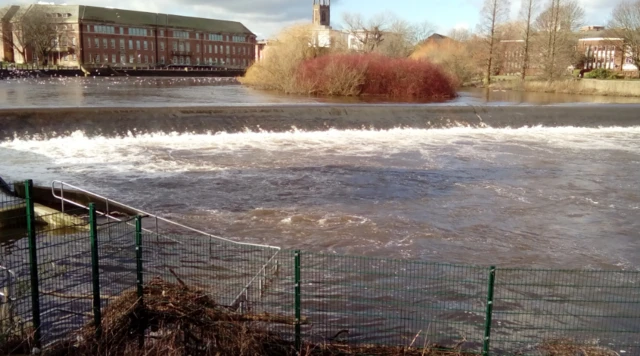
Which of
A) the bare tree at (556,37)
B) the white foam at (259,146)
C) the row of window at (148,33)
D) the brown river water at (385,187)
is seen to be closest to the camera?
the brown river water at (385,187)

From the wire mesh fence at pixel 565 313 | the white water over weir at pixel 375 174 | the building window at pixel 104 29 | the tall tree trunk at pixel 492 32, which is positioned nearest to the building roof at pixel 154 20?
the building window at pixel 104 29

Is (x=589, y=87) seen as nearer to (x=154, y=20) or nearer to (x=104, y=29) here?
(x=104, y=29)

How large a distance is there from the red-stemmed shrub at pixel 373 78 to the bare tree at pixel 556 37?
18988 mm

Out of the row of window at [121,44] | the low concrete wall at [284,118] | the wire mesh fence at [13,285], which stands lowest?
the wire mesh fence at [13,285]

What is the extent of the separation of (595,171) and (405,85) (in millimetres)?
25424

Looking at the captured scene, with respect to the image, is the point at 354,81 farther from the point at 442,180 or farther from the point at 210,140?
the point at 442,180

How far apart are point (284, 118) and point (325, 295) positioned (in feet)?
57.5

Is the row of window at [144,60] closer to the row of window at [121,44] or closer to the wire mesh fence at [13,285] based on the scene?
the row of window at [121,44]

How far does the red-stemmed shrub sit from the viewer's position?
41.7 meters

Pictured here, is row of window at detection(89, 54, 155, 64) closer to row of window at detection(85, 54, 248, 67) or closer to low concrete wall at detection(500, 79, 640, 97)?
row of window at detection(85, 54, 248, 67)

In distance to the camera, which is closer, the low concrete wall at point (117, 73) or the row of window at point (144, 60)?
the low concrete wall at point (117, 73)

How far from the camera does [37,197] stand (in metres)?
11.2

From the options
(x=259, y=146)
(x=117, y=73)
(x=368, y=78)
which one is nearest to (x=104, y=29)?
(x=117, y=73)

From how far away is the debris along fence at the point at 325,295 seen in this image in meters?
5.79
